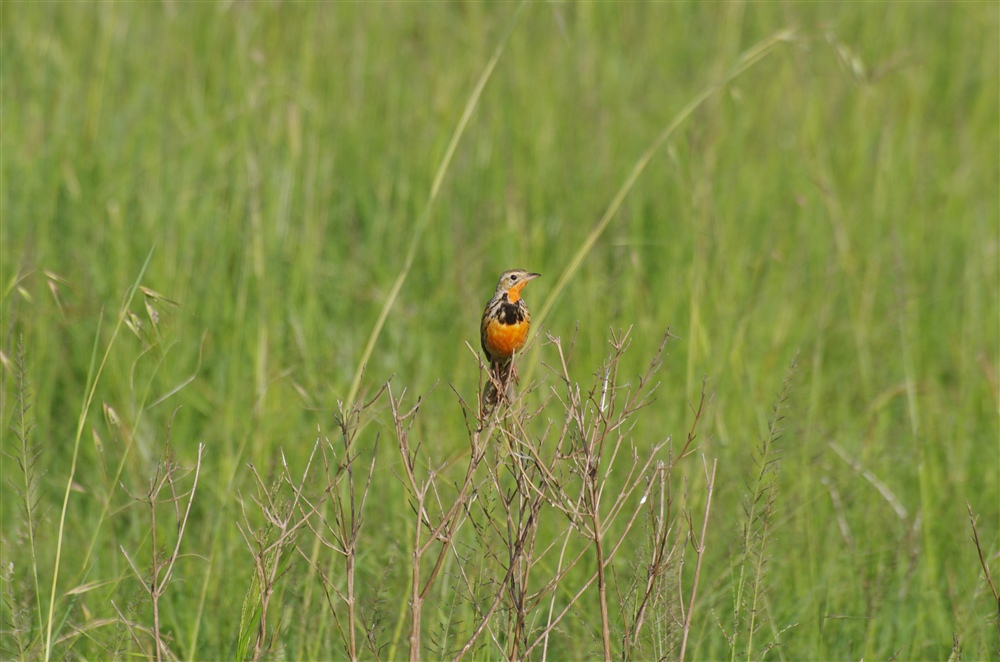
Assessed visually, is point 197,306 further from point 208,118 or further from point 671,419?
point 671,419

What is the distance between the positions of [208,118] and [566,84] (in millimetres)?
2165

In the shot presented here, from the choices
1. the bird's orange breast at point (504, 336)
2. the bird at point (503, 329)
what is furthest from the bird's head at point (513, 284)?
the bird's orange breast at point (504, 336)

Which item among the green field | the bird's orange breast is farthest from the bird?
the green field

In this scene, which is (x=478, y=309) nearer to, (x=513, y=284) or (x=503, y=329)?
(x=513, y=284)

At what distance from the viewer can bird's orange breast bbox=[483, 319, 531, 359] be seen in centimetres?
338

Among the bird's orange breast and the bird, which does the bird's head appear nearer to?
the bird

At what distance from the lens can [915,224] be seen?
20.8 feet

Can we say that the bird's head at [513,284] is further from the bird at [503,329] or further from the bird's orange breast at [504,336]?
the bird's orange breast at [504,336]

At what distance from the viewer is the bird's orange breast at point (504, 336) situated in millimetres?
3383

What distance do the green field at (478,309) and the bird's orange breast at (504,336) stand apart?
175mm

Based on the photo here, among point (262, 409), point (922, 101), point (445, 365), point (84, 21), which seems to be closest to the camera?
point (262, 409)

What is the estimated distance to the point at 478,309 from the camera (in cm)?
521

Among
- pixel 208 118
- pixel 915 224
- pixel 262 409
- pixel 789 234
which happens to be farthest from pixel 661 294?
pixel 208 118

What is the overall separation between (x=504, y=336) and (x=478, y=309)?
1.83 metres
